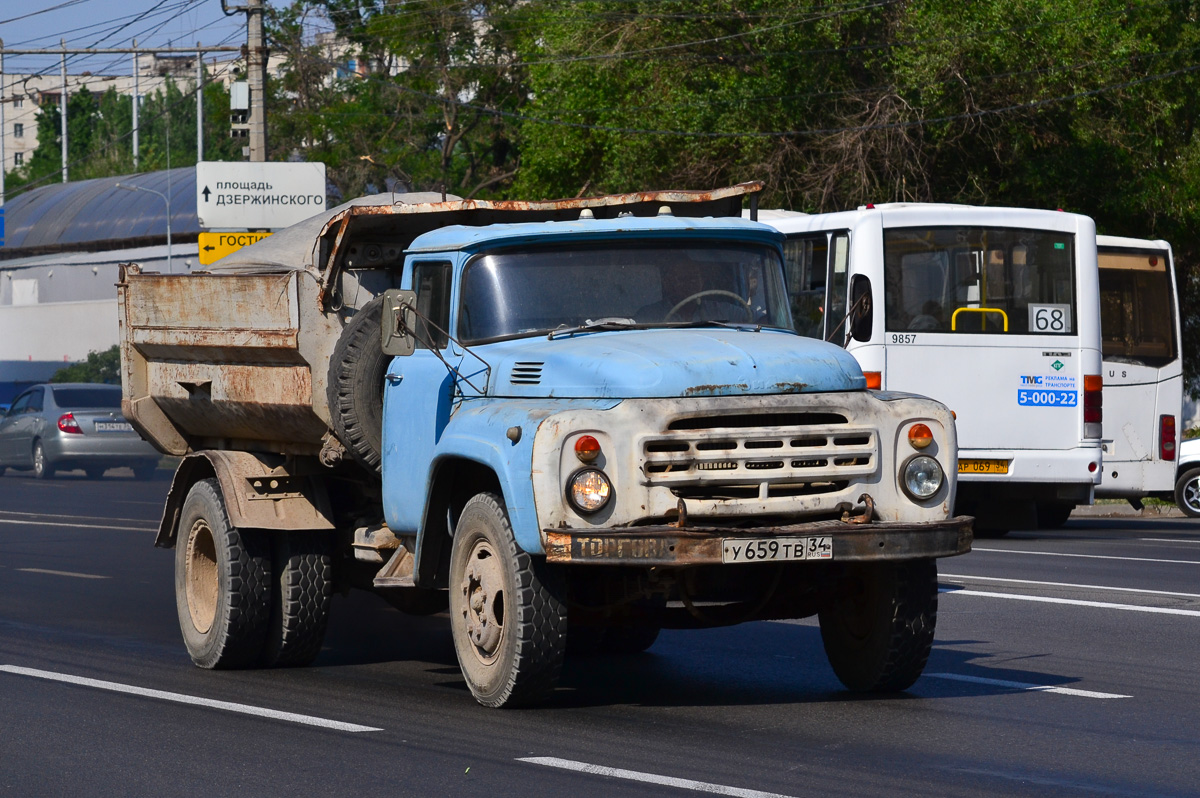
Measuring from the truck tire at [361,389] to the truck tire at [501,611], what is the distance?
1.15 m

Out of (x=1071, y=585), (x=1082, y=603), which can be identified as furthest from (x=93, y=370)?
(x=1082, y=603)

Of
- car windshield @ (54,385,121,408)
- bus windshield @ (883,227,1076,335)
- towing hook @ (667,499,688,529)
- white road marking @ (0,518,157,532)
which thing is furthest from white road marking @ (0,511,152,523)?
towing hook @ (667,499,688,529)

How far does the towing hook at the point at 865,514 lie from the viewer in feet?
25.0

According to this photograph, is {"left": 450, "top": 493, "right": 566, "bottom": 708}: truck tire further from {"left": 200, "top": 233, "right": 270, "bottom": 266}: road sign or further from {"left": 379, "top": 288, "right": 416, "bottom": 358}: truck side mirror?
{"left": 200, "top": 233, "right": 270, "bottom": 266}: road sign

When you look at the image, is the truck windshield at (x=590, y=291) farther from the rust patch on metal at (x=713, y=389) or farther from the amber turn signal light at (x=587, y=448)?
the amber turn signal light at (x=587, y=448)

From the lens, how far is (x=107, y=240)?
7219cm

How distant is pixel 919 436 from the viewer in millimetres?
7766

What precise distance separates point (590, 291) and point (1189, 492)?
15524mm

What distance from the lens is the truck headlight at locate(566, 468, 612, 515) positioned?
7.34 meters

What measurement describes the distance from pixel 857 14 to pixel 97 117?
111m

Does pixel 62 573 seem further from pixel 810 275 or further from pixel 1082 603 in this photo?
pixel 1082 603

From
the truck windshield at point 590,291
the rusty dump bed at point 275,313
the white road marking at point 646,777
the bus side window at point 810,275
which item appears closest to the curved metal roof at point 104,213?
the bus side window at point 810,275

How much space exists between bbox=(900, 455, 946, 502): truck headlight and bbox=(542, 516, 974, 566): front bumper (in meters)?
0.21

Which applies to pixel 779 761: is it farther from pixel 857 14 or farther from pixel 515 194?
pixel 515 194
